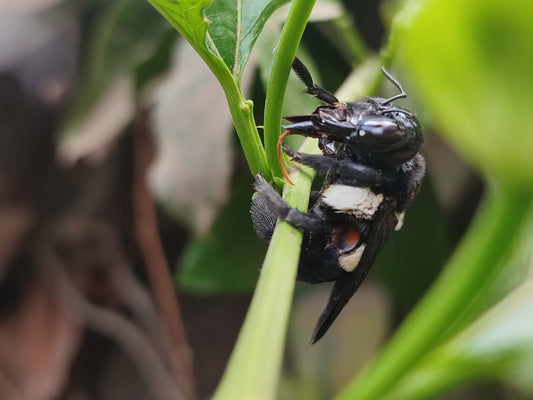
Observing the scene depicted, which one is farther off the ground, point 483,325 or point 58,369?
point 483,325

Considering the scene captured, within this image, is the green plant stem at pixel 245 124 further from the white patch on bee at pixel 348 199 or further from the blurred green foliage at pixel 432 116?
the white patch on bee at pixel 348 199

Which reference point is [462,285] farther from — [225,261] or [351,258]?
[225,261]

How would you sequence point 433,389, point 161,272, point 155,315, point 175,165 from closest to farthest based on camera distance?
1. point 433,389
2. point 175,165
3. point 161,272
4. point 155,315

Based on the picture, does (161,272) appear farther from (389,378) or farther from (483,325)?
(389,378)

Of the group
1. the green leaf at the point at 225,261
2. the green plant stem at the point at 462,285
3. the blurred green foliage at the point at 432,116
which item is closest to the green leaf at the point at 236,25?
the blurred green foliage at the point at 432,116

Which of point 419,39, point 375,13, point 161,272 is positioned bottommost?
point 161,272

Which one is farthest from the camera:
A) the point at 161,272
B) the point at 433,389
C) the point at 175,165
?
the point at 161,272

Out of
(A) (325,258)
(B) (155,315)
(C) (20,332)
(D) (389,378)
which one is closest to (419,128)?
(A) (325,258)
